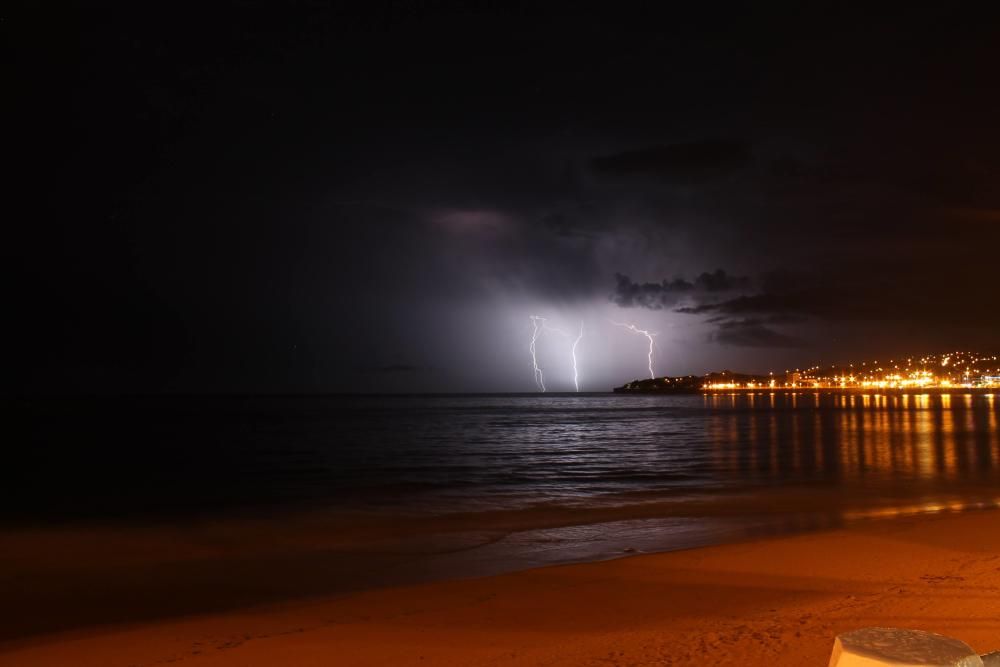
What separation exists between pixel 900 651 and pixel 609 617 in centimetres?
665

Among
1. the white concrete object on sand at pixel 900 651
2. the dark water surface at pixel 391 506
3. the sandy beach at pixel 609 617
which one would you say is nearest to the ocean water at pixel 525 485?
the dark water surface at pixel 391 506

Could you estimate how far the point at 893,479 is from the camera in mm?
27844

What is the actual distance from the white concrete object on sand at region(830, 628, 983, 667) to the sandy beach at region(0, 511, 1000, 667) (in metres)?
4.05

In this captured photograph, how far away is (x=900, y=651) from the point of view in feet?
8.77

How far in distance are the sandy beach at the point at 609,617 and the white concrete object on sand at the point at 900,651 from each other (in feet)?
13.3

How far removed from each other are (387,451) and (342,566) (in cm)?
3374

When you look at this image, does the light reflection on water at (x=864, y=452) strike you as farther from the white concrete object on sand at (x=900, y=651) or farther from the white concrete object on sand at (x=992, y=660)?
the white concrete object on sand at (x=900, y=651)

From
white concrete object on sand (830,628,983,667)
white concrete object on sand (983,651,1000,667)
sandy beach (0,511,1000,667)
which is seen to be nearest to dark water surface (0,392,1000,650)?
sandy beach (0,511,1000,667)

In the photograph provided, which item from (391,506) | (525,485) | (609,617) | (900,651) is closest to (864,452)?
(525,485)

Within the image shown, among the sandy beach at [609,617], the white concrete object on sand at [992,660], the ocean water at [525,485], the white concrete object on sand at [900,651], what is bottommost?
the ocean water at [525,485]

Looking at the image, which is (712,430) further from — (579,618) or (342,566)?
(579,618)

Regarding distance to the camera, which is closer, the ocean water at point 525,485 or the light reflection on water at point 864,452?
the ocean water at point 525,485

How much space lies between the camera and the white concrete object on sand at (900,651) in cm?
259

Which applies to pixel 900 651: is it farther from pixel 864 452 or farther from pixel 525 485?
pixel 864 452
